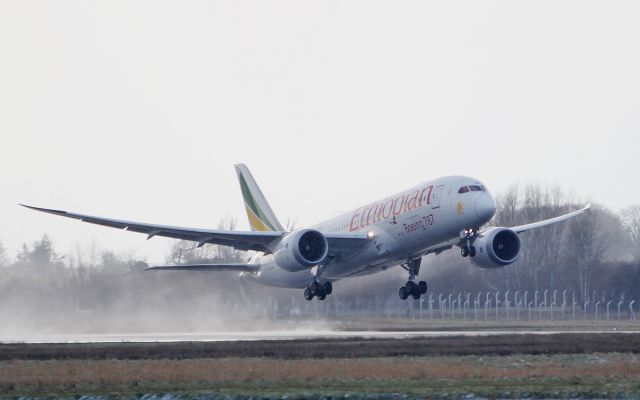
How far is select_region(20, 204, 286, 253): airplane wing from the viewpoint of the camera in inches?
1801

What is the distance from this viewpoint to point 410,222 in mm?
44000

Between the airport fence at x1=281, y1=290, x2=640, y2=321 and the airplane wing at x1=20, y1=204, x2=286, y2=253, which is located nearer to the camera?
the airplane wing at x1=20, y1=204, x2=286, y2=253

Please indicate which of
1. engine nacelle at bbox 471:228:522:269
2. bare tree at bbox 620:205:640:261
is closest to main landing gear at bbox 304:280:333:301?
engine nacelle at bbox 471:228:522:269

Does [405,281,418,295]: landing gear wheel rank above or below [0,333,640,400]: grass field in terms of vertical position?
above

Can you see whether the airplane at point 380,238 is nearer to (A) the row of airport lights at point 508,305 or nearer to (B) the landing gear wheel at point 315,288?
(B) the landing gear wheel at point 315,288

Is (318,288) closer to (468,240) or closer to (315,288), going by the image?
(315,288)

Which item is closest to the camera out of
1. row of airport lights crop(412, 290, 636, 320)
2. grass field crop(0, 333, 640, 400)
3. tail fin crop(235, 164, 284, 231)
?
grass field crop(0, 333, 640, 400)

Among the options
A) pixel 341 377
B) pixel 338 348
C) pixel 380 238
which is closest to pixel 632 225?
pixel 380 238

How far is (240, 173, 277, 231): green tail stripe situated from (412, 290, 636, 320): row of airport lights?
12.4m

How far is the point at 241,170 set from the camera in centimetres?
6103

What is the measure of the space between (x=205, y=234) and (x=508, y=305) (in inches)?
991

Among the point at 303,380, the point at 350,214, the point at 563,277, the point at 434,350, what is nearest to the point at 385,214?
the point at 350,214

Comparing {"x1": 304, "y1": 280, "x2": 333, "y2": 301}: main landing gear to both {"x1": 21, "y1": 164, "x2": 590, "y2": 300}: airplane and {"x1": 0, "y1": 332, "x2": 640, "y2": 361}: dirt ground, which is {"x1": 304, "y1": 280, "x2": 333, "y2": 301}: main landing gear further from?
{"x1": 0, "y1": 332, "x2": 640, "y2": 361}: dirt ground

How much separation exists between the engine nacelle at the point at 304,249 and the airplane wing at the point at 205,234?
2.67 meters
